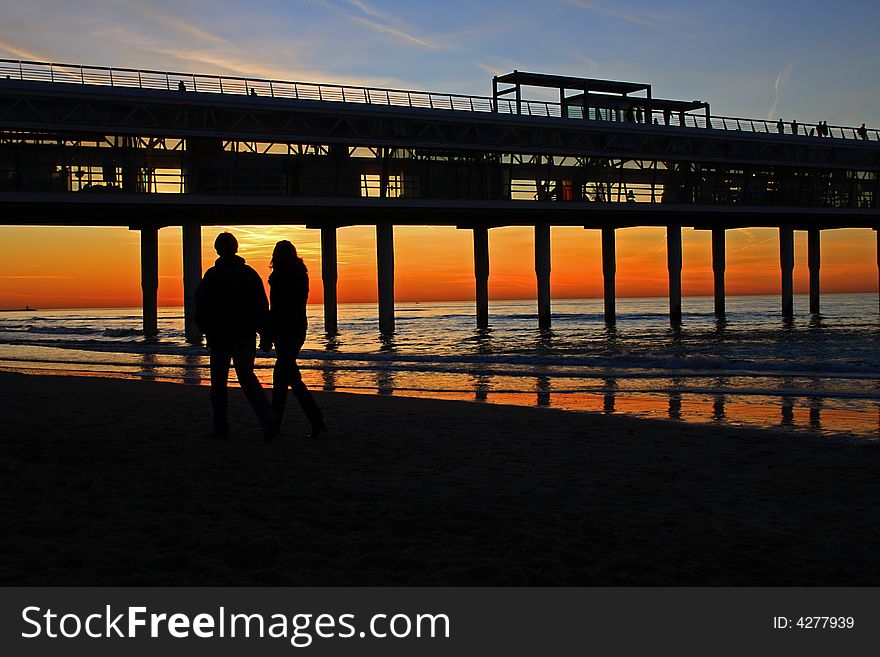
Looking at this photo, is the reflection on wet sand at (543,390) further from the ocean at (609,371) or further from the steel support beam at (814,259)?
the steel support beam at (814,259)

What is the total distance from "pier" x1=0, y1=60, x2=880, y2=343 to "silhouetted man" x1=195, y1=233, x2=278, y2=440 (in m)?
Result: 23.6

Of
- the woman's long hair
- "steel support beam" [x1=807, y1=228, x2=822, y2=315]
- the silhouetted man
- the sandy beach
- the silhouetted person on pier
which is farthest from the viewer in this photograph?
"steel support beam" [x1=807, y1=228, x2=822, y2=315]

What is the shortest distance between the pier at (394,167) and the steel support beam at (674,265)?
3.4 inches

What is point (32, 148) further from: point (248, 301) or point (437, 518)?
point (437, 518)

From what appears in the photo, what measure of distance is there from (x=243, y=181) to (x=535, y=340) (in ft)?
42.0

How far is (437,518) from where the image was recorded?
525cm

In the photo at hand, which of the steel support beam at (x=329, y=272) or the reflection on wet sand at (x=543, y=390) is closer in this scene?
the reflection on wet sand at (x=543, y=390)

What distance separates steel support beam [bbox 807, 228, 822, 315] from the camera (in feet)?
171

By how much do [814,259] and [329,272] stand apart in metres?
31.2

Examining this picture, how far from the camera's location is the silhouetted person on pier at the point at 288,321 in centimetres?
862

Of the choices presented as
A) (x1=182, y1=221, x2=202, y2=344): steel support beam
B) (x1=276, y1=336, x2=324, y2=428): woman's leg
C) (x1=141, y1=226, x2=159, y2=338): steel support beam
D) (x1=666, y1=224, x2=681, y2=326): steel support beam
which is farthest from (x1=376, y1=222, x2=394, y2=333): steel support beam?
(x1=276, y1=336, x2=324, y2=428): woman's leg

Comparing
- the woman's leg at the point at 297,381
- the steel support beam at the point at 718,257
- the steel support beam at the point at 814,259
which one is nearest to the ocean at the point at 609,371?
the woman's leg at the point at 297,381

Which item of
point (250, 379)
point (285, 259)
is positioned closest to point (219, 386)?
point (250, 379)

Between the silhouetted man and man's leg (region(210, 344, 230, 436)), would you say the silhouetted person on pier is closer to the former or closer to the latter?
the silhouetted man
